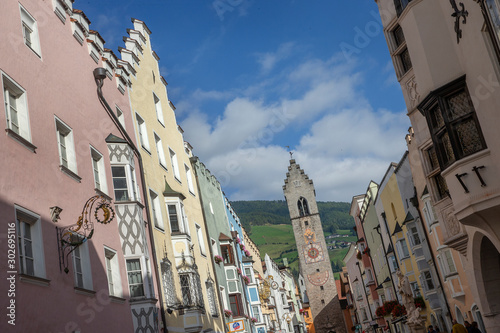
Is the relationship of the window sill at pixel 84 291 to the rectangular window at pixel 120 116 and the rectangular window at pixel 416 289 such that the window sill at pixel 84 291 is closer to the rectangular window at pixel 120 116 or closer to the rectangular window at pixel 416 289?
the rectangular window at pixel 120 116

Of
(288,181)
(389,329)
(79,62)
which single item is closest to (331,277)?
(288,181)

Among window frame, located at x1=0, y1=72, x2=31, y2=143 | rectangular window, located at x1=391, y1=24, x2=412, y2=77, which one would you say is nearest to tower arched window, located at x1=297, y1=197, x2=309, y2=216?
rectangular window, located at x1=391, y1=24, x2=412, y2=77

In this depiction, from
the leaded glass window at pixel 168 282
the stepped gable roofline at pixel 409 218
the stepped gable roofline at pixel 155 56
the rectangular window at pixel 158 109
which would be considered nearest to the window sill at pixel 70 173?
the leaded glass window at pixel 168 282

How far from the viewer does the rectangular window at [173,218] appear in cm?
2661

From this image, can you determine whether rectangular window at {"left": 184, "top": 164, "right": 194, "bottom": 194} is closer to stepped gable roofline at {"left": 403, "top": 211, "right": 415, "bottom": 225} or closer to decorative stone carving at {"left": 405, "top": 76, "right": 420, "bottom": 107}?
stepped gable roofline at {"left": 403, "top": 211, "right": 415, "bottom": 225}

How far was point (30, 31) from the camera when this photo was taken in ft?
54.9

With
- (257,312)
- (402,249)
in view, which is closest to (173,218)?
(402,249)

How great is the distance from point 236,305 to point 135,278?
1721 centimetres

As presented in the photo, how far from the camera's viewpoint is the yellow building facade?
79.0ft

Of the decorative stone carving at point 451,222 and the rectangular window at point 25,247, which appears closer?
the rectangular window at point 25,247

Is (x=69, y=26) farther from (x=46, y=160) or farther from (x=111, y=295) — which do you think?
(x=111, y=295)

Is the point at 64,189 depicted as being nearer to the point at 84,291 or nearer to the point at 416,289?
the point at 84,291

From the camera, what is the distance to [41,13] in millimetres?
17641

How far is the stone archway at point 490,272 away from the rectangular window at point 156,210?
13621mm
